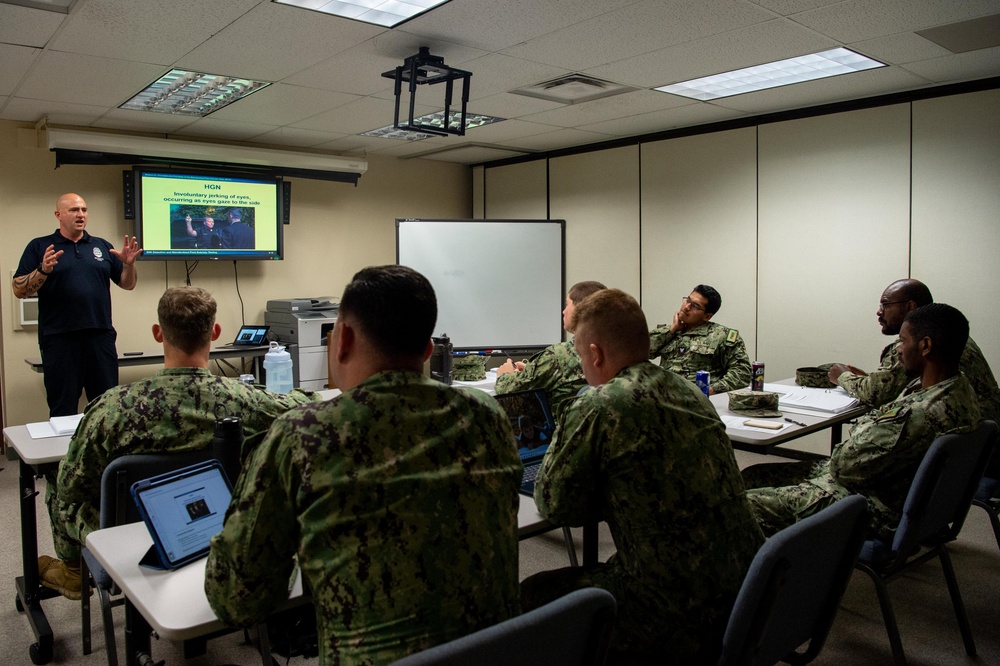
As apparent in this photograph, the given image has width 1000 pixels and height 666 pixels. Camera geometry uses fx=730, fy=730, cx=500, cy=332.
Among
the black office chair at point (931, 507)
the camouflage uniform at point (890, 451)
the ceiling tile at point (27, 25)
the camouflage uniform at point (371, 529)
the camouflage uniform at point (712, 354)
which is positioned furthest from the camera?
the camouflage uniform at point (712, 354)

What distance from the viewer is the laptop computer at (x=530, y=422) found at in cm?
231

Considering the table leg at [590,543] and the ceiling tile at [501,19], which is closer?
the table leg at [590,543]

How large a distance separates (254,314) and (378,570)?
5.51 m

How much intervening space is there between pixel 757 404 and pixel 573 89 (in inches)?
90.0

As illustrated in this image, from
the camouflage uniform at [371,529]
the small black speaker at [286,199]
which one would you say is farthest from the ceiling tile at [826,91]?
the camouflage uniform at [371,529]

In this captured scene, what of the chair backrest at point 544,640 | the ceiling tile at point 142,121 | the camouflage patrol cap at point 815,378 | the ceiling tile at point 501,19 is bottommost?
the chair backrest at point 544,640

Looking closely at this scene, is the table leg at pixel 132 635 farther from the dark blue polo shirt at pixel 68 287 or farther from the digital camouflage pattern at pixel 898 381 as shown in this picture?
the dark blue polo shirt at pixel 68 287

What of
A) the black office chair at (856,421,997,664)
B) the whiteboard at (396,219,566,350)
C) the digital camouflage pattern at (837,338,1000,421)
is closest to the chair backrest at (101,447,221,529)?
the black office chair at (856,421,997,664)

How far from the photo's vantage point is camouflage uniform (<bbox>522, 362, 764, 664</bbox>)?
5.14 ft

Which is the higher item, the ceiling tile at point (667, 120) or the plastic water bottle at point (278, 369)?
the ceiling tile at point (667, 120)

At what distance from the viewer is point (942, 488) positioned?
2207 millimetres

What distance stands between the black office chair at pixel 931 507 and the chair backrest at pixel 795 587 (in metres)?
0.58

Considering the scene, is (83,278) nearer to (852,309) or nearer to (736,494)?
(736,494)

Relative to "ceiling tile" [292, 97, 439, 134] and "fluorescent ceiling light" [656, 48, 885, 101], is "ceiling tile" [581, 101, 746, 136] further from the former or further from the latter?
"ceiling tile" [292, 97, 439, 134]
